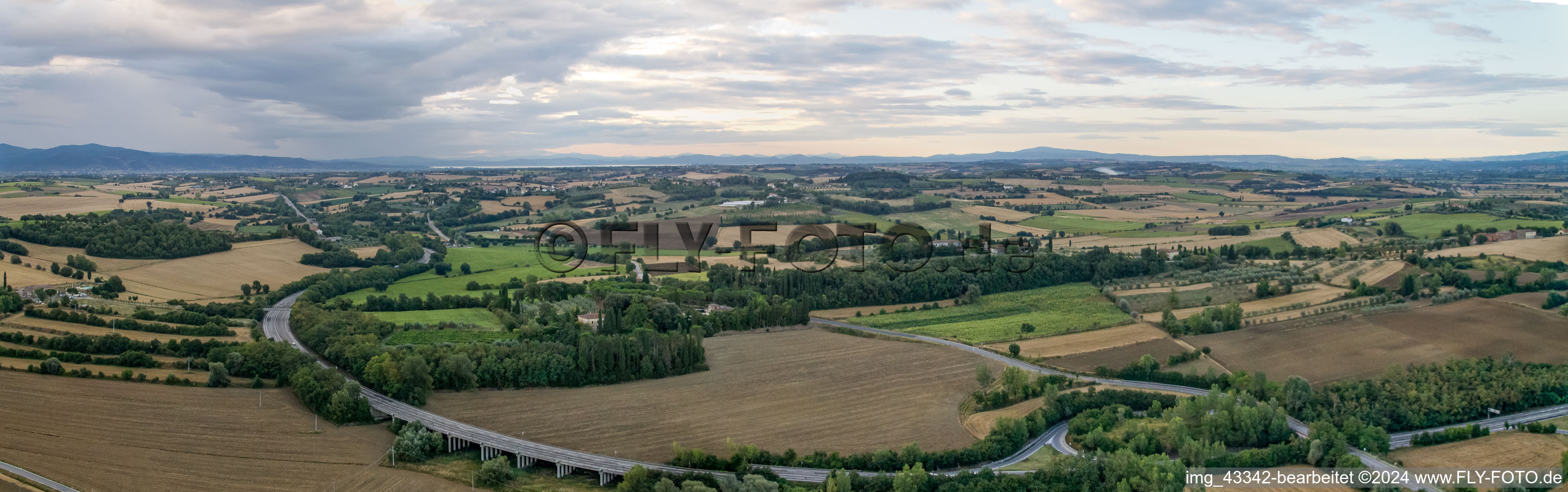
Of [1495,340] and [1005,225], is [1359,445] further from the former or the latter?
[1005,225]

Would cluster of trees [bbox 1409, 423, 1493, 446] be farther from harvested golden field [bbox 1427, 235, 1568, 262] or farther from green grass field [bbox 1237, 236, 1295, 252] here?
green grass field [bbox 1237, 236, 1295, 252]

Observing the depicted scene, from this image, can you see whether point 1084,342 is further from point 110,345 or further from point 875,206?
point 875,206

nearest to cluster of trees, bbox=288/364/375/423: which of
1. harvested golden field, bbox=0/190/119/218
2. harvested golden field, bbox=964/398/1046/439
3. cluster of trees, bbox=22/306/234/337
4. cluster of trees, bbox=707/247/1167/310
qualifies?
cluster of trees, bbox=22/306/234/337

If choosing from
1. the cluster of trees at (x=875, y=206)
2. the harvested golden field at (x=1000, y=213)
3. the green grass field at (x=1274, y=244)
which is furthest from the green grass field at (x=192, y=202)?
the green grass field at (x=1274, y=244)

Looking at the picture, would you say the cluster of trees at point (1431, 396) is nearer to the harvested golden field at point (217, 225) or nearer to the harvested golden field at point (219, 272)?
the harvested golden field at point (219, 272)

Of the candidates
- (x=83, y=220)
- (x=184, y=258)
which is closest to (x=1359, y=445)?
(x=184, y=258)

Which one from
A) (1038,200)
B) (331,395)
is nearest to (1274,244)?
(1038,200)
